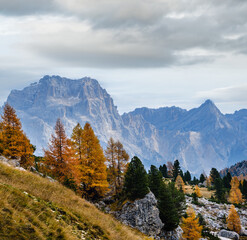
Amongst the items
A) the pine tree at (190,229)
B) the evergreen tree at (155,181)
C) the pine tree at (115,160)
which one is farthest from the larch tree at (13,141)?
the pine tree at (190,229)

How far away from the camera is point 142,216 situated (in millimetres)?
31000

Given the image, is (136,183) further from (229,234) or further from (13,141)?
(229,234)

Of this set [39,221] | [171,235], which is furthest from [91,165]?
[39,221]

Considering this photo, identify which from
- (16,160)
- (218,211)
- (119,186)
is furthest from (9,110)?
(218,211)

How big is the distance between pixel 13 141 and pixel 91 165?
39.2 ft

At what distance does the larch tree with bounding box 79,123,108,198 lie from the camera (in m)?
31.4

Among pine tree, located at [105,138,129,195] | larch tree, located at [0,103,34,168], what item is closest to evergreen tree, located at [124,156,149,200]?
pine tree, located at [105,138,129,195]

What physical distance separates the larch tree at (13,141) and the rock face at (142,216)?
16.2 m

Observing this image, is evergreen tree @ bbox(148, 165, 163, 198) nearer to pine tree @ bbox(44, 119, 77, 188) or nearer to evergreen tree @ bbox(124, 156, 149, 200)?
evergreen tree @ bbox(124, 156, 149, 200)

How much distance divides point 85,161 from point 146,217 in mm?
11946

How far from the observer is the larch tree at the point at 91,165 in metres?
31.4

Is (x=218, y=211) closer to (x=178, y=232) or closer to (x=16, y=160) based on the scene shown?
(x=178, y=232)

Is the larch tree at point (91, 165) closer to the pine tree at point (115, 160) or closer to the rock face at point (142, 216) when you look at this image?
the rock face at point (142, 216)

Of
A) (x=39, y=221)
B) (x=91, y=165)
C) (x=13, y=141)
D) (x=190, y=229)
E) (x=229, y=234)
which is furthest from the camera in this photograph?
(x=229, y=234)
